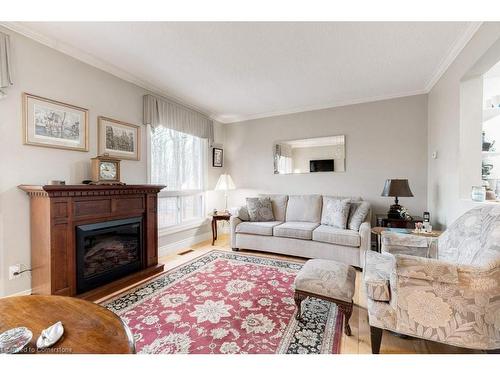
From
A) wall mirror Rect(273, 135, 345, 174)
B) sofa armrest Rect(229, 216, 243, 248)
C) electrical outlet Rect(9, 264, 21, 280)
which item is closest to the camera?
electrical outlet Rect(9, 264, 21, 280)

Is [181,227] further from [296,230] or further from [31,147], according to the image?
[31,147]

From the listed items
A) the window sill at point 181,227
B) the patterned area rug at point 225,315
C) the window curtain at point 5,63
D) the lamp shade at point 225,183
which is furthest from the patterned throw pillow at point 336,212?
the window curtain at point 5,63

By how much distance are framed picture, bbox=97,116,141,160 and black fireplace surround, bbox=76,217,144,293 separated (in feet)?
2.93

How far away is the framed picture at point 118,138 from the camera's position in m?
2.78

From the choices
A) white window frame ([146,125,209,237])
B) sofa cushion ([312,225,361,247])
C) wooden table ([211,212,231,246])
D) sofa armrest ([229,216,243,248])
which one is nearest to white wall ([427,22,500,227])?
sofa cushion ([312,225,361,247])

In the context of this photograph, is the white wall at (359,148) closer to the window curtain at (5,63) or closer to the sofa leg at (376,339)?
the sofa leg at (376,339)

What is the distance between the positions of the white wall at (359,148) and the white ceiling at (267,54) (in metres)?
0.35

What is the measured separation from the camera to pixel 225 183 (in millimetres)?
4664

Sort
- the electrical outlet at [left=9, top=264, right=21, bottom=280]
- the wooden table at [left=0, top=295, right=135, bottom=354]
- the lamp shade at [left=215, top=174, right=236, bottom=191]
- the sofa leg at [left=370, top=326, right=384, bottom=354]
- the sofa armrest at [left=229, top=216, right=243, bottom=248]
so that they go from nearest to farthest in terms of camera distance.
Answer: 1. the wooden table at [left=0, top=295, right=135, bottom=354]
2. the sofa leg at [left=370, top=326, right=384, bottom=354]
3. the electrical outlet at [left=9, top=264, right=21, bottom=280]
4. the sofa armrest at [left=229, top=216, right=243, bottom=248]
5. the lamp shade at [left=215, top=174, right=236, bottom=191]

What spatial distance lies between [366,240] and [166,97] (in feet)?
11.9

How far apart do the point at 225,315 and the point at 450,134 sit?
122 inches

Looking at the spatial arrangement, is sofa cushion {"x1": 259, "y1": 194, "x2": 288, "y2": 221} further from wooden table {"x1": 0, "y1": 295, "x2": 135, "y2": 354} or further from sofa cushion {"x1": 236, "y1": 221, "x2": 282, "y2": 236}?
wooden table {"x1": 0, "y1": 295, "x2": 135, "y2": 354}

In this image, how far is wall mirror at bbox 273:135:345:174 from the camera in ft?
13.4
